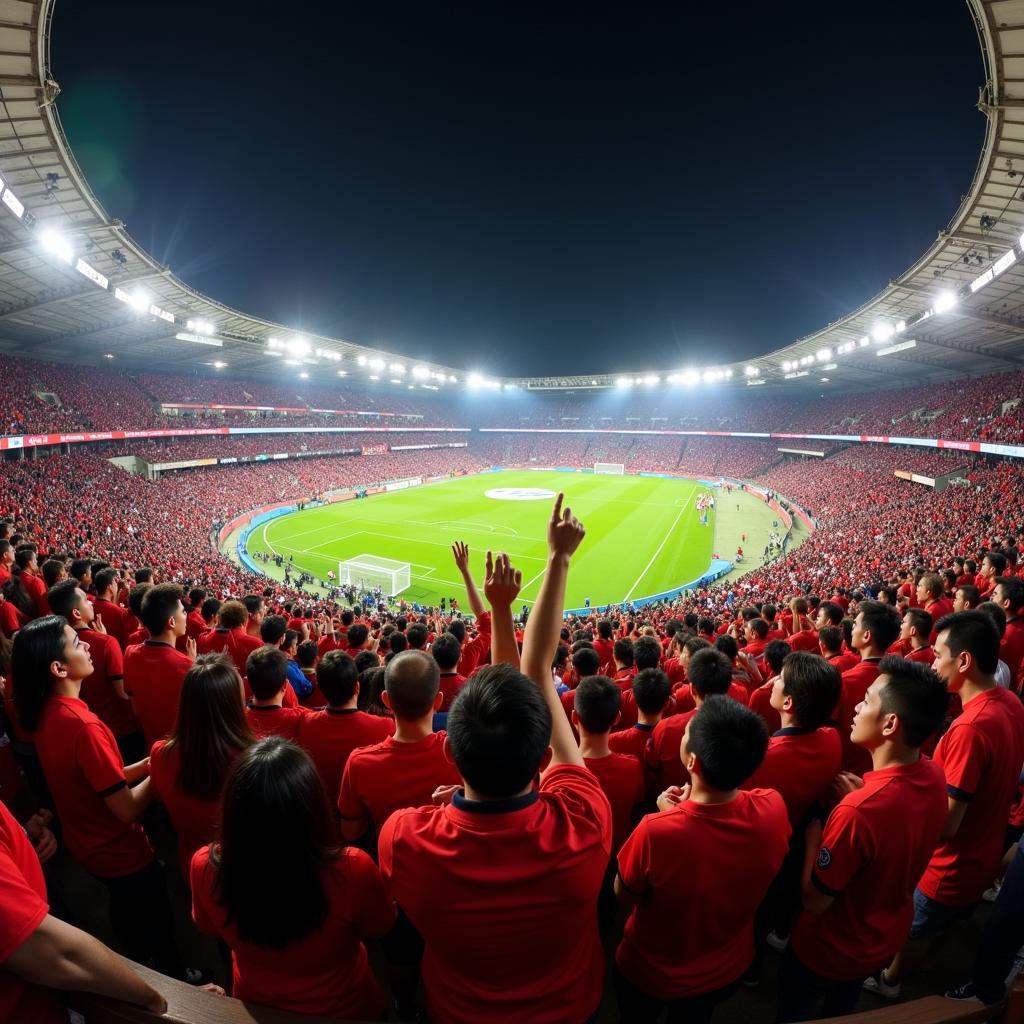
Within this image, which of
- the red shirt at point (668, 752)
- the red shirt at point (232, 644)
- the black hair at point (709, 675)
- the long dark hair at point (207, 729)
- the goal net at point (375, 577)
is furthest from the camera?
the goal net at point (375, 577)

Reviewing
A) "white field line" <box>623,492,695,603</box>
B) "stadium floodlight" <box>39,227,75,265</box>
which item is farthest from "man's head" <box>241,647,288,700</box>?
"stadium floodlight" <box>39,227,75,265</box>

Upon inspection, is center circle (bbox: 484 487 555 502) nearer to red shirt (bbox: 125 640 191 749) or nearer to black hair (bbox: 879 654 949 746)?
red shirt (bbox: 125 640 191 749)

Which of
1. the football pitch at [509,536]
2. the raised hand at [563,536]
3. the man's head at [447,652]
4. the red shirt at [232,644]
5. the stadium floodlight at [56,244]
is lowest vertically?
the football pitch at [509,536]

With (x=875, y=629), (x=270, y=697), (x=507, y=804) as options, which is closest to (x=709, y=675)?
(x=875, y=629)

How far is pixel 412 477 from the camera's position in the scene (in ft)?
211

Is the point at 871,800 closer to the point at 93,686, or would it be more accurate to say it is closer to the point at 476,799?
the point at 476,799

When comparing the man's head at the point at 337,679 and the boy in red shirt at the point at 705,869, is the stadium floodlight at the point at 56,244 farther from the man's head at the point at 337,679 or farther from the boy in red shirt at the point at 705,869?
the boy in red shirt at the point at 705,869

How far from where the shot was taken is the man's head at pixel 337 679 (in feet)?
12.7

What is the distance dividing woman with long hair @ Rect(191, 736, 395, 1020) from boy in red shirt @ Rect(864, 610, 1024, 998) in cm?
346

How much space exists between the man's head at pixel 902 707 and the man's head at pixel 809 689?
39 centimetres

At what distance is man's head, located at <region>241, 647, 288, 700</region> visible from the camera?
4117 mm

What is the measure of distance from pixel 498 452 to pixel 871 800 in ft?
296

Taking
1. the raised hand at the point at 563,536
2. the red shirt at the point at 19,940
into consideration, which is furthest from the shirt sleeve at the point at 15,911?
the raised hand at the point at 563,536

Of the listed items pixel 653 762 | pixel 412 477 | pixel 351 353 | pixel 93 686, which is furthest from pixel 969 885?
pixel 412 477
